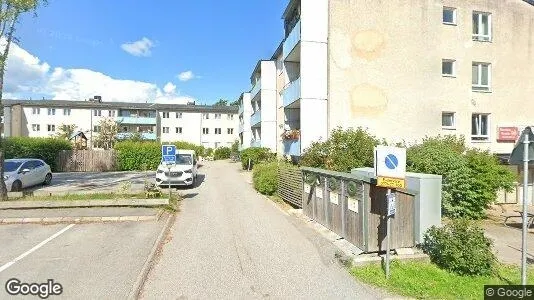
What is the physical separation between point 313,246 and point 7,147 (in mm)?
27899

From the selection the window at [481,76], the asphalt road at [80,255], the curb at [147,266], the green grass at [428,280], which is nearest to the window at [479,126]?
the window at [481,76]

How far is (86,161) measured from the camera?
27.9 meters

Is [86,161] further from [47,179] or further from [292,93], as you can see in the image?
[292,93]

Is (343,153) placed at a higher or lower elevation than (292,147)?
lower

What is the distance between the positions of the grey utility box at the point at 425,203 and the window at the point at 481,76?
51.4 ft

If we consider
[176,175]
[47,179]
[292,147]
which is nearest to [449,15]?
[292,147]

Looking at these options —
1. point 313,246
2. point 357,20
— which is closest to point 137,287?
point 313,246

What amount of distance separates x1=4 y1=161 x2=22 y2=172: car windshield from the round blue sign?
17.4m

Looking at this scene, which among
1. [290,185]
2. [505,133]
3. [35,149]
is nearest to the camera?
[290,185]

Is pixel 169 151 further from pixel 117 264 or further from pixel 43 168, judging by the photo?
pixel 43 168

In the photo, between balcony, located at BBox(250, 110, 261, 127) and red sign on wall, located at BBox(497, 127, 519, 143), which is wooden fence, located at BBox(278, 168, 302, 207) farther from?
balcony, located at BBox(250, 110, 261, 127)

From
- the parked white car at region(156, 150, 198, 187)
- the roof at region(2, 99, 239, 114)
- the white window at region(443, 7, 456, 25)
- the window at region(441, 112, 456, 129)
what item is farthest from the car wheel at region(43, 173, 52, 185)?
the roof at region(2, 99, 239, 114)

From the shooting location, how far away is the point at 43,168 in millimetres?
18344

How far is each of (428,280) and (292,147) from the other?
48.0ft
